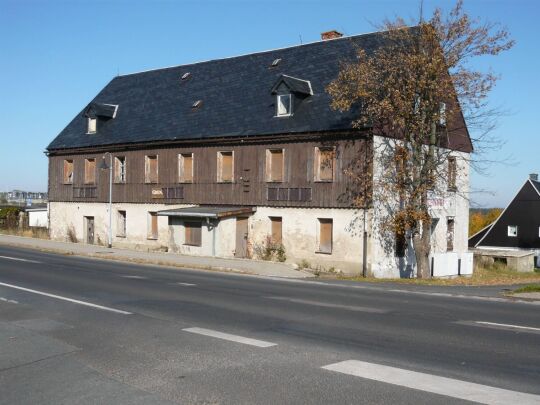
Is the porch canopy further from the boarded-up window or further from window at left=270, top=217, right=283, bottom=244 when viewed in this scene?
the boarded-up window

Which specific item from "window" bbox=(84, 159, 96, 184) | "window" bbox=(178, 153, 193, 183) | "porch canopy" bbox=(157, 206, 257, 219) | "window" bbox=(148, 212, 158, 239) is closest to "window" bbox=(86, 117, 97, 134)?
"window" bbox=(84, 159, 96, 184)

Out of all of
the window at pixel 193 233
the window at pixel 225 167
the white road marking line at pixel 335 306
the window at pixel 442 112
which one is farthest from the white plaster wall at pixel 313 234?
the white road marking line at pixel 335 306

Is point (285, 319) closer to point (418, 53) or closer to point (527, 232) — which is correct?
point (418, 53)

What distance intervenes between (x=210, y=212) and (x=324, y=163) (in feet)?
19.8

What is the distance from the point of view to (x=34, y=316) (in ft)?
36.8

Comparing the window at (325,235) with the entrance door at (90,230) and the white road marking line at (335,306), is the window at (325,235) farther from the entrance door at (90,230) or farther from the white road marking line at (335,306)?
the entrance door at (90,230)

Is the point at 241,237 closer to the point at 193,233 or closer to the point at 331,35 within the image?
the point at 193,233

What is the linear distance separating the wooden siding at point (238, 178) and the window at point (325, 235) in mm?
799

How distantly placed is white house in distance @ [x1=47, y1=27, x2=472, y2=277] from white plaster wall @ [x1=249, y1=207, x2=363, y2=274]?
50 millimetres

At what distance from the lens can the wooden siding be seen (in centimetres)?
2700

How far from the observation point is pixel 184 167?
33312mm

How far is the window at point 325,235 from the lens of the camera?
2748 centimetres

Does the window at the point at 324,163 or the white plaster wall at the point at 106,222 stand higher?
the window at the point at 324,163

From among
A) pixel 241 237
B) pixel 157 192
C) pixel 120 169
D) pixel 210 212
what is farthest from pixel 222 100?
pixel 241 237
